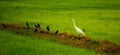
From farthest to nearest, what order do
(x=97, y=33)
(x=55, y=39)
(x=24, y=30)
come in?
(x=97, y=33) < (x=24, y=30) < (x=55, y=39)

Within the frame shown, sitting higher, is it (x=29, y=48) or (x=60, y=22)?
(x=29, y=48)

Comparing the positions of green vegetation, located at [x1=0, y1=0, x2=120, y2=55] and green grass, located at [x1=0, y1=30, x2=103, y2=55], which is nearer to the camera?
green grass, located at [x1=0, y1=30, x2=103, y2=55]

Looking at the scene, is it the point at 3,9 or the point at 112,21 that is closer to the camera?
the point at 112,21

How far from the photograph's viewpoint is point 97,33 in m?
20.0

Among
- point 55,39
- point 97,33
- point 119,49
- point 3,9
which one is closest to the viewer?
point 119,49

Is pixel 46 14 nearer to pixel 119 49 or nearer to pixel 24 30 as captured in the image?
pixel 24 30

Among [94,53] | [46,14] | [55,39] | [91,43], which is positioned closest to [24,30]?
[55,39]

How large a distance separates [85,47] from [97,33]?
5.85m

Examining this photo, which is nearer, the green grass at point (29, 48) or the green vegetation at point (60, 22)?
the green grass at point (29, 48)

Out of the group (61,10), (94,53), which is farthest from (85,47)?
(61,10)

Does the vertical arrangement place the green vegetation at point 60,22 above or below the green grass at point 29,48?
below

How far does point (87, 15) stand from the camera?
29250 millimetres

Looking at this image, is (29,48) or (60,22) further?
(60,22)

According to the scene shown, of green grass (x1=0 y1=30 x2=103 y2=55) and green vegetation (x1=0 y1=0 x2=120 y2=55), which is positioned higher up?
green grass (x1=0 y1=30 x2=103 y2=55)
